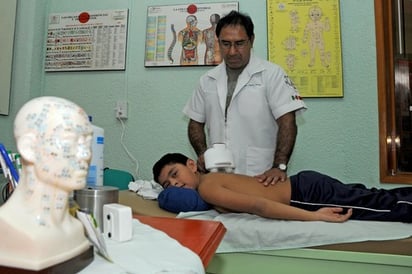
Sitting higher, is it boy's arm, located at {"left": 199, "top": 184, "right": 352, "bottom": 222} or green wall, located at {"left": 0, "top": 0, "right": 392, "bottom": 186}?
green wall, located at {"left": 0, "top": 0, "right": 392, "bottom": 186}

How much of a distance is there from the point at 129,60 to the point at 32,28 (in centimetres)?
60

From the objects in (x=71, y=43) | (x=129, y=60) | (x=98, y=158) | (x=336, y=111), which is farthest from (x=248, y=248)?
(x=71, y=43)

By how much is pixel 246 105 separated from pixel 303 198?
1.91 feet

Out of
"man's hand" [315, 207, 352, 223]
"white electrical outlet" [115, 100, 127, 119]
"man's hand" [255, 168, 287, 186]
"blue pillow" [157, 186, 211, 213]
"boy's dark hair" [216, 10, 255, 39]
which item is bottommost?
"man's hand" [315, 207, 352, 223]

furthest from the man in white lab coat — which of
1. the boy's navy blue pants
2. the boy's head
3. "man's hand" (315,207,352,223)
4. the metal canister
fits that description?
the metal canister

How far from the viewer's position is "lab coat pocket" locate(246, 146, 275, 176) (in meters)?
1.69

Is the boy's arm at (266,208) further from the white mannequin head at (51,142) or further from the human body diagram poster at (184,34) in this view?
the human body diagram poster at (184,34)

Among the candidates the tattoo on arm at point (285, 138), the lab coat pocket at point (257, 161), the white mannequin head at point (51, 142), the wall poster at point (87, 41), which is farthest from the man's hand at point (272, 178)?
the wall poster at point (87, 41)

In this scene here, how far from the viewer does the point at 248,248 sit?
110 centimetres

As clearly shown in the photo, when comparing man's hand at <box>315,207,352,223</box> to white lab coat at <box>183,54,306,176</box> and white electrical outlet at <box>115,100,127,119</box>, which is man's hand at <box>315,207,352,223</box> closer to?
white lab coat at <box>183,54,306,176</box>

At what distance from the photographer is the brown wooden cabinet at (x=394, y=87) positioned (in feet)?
6.05

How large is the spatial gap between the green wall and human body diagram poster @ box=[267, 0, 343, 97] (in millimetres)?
51

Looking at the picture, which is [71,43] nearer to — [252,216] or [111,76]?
[111,76]

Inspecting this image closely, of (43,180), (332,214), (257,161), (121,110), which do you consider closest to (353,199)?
(332,214)
